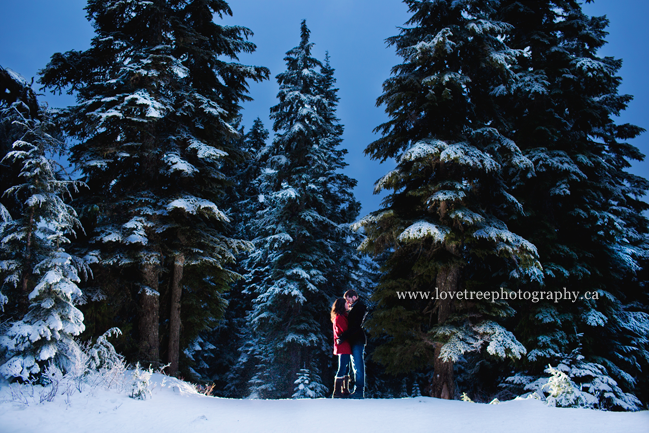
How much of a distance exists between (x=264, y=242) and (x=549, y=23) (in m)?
14.6

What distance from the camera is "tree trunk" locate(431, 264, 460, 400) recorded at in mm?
8852

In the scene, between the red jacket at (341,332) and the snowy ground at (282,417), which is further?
the red jacket at (341,332)

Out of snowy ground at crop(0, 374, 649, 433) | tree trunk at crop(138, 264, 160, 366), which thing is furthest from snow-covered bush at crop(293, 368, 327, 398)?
snowy ground at crop(0, 374, 649, 433)

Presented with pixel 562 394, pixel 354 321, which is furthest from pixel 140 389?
pixel 562 394

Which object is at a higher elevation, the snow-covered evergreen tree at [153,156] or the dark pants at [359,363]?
the snow-covered evergreen tree at [153,156]

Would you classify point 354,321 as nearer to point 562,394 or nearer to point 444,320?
point 444,320

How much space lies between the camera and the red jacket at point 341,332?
21.9ft

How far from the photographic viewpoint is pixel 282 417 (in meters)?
4.81

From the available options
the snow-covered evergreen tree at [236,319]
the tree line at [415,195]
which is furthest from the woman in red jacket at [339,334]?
the snow-covered evergreen tree at [236,319]

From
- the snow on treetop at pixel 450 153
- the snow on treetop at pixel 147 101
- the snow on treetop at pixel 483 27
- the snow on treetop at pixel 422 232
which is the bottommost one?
the snow on treetop at pixel 422 232

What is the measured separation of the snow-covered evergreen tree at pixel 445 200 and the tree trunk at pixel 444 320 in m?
0.03

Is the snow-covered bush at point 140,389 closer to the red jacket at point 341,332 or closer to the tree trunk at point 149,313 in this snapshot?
the red jacket at point 341,332

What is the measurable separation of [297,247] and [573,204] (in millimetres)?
11241

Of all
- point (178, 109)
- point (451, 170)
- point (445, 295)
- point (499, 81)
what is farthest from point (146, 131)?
point (499, 81)
